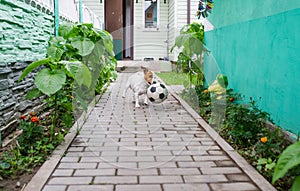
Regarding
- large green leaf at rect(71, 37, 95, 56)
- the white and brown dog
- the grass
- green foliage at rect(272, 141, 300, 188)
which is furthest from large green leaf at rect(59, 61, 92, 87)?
the grass

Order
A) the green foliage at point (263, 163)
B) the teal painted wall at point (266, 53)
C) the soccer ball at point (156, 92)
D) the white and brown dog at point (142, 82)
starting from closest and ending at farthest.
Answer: the green foliage at point (263, 163) < the teal painted wall at point (266, 53) < the soccer ball at point (156, 92) < the white and brown dog at point (142, 82)

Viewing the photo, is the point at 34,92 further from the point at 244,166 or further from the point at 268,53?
the point at 268,53

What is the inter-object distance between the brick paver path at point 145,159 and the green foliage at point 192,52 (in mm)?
1342

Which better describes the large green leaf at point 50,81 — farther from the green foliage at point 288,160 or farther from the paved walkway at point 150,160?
the green foliage at point 288,160

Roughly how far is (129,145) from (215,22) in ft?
9.40

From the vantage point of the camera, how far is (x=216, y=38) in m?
5.04

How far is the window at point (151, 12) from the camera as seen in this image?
11239mm

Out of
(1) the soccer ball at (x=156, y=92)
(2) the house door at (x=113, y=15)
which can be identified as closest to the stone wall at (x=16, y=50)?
(1) the soccer ball at (x=156, y=92)

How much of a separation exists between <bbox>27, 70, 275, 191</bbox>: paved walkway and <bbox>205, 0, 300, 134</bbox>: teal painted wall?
64 centimetres

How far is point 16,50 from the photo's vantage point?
11.5 ft

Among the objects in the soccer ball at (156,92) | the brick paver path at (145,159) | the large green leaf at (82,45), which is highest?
the large green leaf at (82,45)

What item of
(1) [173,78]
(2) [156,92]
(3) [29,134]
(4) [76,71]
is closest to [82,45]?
(2) [156,92]

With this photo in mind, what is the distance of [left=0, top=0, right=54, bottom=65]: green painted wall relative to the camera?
124 inches

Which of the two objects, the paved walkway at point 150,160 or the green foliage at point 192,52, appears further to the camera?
the green foliage at point 192,52
